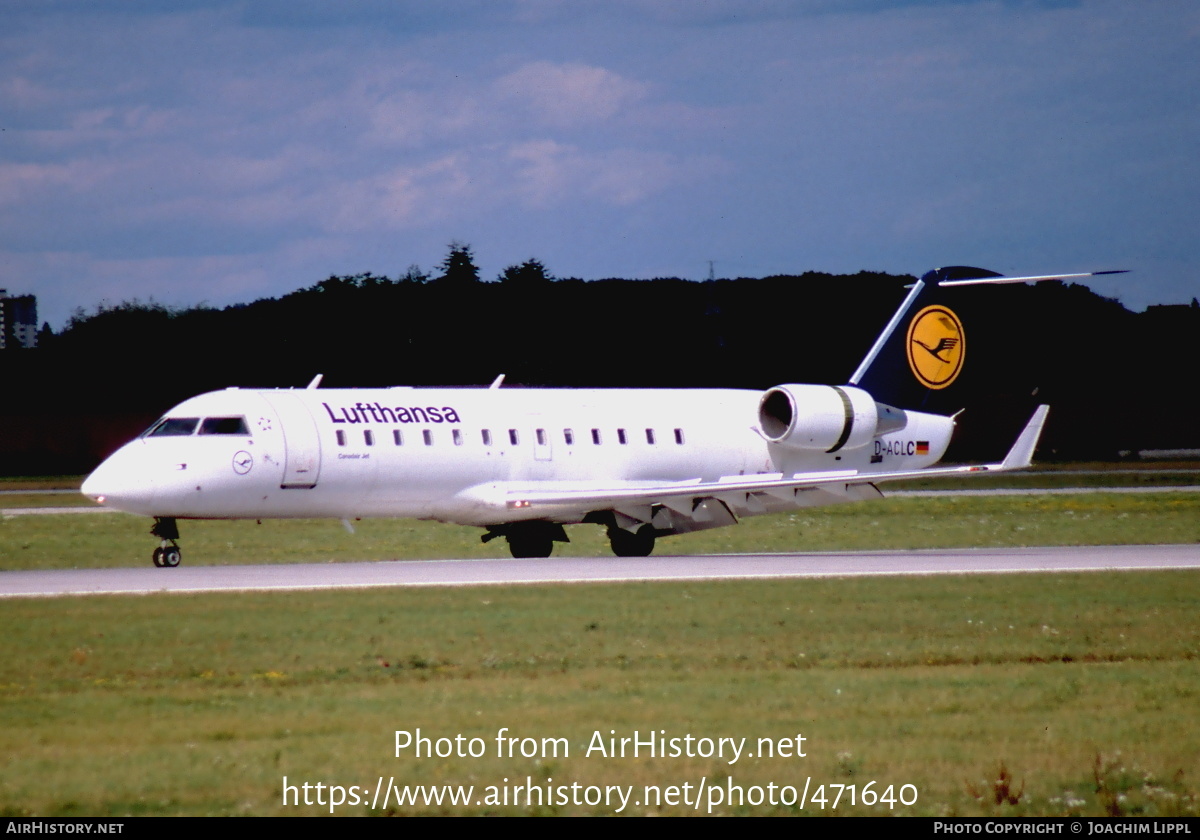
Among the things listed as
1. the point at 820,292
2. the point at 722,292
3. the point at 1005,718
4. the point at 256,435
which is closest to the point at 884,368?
the point at 256,435

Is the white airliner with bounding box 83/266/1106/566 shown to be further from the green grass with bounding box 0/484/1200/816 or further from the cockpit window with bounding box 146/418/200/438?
the green grass with bounding box 0/484/1200/816

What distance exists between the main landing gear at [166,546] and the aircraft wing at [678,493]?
5703 millimetres

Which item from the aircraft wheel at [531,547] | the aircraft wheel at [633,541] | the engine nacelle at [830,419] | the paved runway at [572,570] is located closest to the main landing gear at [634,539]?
the aircraft wheel at [633,541]

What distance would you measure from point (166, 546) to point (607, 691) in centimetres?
1539

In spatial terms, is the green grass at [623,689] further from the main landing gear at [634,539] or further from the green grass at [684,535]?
the green grass at [684,535]

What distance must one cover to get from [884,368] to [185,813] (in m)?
28.1

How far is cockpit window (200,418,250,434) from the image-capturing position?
28.5 metres

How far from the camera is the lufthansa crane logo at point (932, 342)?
122 ft

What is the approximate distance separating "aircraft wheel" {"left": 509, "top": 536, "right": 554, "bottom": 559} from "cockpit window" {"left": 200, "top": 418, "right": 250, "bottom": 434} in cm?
676

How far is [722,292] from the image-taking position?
91.9m

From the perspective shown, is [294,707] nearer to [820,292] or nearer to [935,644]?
[935,644]

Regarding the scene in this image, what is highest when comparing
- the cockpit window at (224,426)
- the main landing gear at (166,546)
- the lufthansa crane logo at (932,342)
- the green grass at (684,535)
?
the lufthansa crane logo at (932,342)

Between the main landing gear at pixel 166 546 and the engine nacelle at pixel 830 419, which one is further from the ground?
the engine nacelle at pixel 830 419

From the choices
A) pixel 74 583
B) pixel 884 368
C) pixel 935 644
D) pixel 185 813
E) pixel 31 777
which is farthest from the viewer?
pixel 884 368
